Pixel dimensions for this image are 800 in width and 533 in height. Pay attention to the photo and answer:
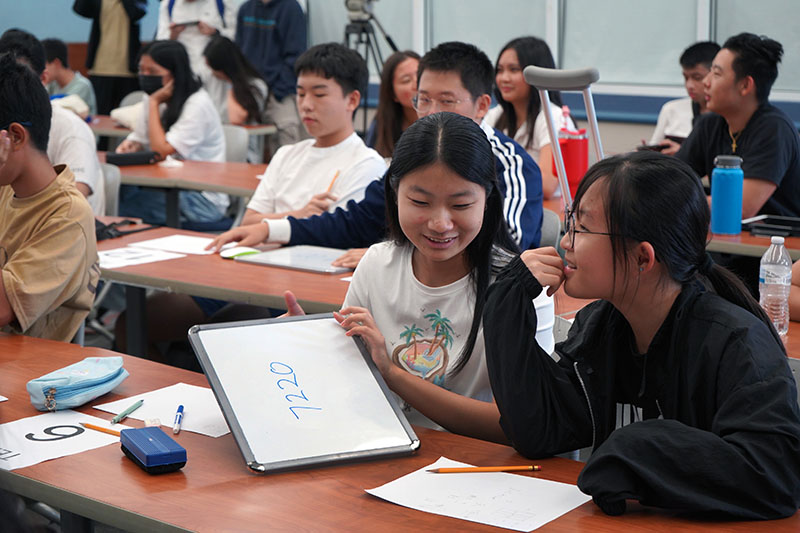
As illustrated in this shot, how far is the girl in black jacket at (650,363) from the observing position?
3.93 feet

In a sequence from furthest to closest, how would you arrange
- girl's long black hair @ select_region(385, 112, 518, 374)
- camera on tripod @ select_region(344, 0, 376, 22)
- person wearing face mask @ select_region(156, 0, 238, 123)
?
person wearing face mask @ select_region(156, 0, 238, 123) → camera on tripod @ select_region(344, 0, 376, 22) → girl's long black hair @ select_region(385, 112, 518, 374)

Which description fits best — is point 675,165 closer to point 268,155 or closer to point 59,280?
point 59,280

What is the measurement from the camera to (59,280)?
2.11 meters

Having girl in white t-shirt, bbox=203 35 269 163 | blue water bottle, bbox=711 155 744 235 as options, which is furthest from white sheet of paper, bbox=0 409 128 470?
girl in white t-shirt, bbox=203 35 269 163

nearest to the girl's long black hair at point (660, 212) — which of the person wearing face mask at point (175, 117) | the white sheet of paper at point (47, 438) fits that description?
the white sheet of paper at point (47, 438)

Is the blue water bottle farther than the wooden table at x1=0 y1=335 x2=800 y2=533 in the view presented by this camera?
Yes

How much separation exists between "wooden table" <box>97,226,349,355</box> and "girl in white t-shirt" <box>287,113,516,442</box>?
53cm

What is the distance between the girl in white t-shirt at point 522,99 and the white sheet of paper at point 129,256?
5.80ft

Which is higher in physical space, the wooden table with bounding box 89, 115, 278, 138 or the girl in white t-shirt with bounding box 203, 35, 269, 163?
the girl in white t-shirt with bounding box 203, 35, 269, 163

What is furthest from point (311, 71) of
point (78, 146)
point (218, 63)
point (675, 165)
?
point (218, 63)

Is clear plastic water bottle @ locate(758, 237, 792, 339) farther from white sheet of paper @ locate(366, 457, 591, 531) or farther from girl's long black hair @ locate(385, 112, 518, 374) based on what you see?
white sheet of paper @ locate(366, 457, 591, 531)

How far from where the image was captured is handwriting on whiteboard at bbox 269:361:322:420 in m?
1.51

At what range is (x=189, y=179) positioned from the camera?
435 cm

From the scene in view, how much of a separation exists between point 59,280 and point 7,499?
102 centimetres
